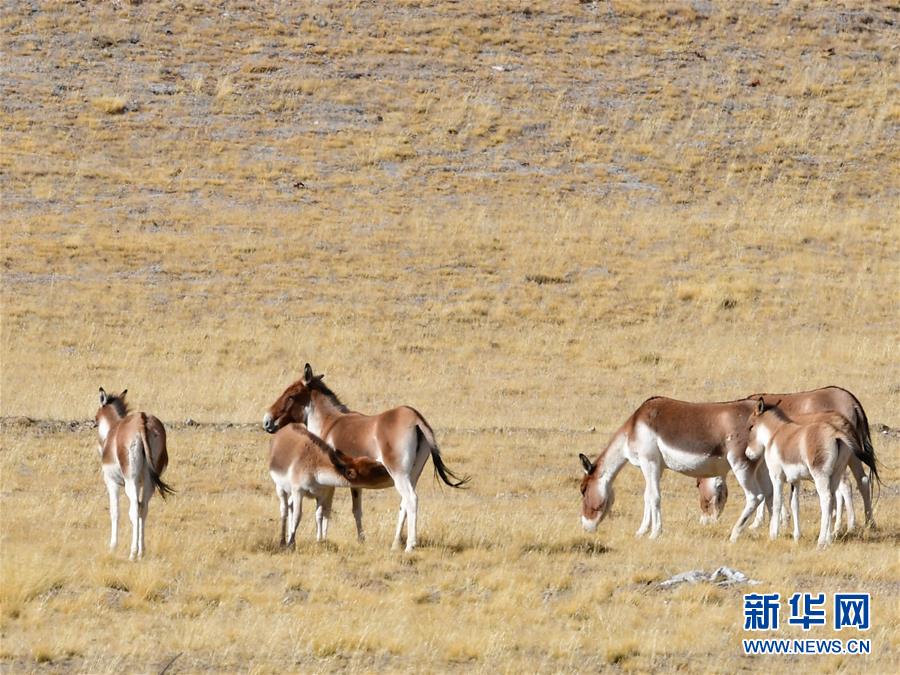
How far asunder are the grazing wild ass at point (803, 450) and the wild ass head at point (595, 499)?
1.63 meters

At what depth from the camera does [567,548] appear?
14.1 m

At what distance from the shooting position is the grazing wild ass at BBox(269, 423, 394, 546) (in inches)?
539

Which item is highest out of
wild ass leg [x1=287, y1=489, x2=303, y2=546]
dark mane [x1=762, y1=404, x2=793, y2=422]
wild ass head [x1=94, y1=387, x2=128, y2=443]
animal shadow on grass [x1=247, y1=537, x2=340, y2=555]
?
dark mane [x1=762, y1=404, x2=793, y2=422]

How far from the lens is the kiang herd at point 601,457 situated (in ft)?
44.4

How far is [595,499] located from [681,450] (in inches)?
43.6

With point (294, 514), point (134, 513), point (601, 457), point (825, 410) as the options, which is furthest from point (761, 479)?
point (134, 513)

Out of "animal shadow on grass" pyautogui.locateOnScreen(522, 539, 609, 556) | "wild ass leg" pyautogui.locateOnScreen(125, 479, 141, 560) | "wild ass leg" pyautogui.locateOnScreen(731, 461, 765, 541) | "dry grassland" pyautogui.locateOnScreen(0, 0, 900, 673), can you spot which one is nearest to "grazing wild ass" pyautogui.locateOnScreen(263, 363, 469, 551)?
"dry grassland" pyautogui.locateOnScreen(0, 0, 900, 673)

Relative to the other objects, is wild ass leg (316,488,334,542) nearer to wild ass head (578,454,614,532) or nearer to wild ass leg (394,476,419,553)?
wild ass leg (394,476,419,553)

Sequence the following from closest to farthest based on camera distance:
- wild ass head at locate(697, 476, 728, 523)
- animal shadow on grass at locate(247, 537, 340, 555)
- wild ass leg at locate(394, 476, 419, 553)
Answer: animal shadow on grass at locate(247, 537, 340, 555) → wild ass leg at locate(394, 476, 419, 553) → wild ass head at locate(697, 476, 728, 523)

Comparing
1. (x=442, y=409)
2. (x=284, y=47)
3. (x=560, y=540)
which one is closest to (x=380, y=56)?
(x=284, y=47)

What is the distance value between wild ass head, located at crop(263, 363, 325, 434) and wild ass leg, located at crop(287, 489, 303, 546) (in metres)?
1.68

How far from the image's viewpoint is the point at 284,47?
50062 millimetres

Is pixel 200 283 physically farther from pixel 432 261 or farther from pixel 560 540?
pixel 560 540

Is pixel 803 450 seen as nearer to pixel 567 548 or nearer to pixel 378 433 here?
pixel 567 548
